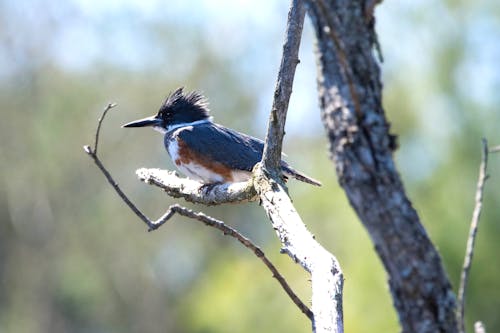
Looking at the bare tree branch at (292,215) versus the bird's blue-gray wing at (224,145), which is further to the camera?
the bird's blue-gray wing at (224,145)

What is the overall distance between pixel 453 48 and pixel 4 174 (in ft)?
44.4

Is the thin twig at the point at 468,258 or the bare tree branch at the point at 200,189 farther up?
the bare tree branch at the point at 200,189

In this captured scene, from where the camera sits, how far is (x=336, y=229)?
17.1 m

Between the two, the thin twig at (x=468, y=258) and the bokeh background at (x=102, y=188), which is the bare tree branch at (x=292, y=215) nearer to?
the thin twig at (x=468, y=258)

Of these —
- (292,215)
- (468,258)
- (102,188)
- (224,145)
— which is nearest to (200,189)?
(224,145)

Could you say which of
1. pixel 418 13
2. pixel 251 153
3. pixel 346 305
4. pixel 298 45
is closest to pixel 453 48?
pixel 418 13

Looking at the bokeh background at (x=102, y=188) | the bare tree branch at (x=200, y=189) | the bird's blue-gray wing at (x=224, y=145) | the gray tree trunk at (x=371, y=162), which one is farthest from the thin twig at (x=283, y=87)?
the bokeh background at (x=102, y=188)

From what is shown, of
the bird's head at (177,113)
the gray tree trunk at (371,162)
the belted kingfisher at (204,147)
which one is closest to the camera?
the gray tree trunk at (371,162)

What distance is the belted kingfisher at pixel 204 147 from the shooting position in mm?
5734

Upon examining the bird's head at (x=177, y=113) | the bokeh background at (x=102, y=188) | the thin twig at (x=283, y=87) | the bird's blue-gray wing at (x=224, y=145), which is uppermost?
the bokeh background at (x=102, y=188)

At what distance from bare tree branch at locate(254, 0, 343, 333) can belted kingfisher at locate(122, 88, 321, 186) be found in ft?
5.90

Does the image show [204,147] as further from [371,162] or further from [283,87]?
[371,162]

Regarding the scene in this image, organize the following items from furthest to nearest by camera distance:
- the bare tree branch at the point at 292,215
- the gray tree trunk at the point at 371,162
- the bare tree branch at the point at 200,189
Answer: the bare tree branch at the point at 200,189
the bare tree branch at the point at 292,215
the gray tree trunk at the point at 371,162

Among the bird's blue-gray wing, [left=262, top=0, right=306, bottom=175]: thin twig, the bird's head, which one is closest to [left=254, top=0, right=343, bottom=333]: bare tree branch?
[left=262, top=0, right=306, bottom=175]: thin twig
